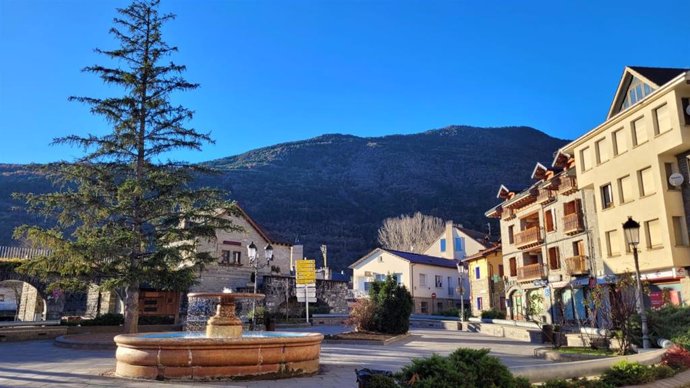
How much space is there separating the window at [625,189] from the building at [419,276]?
27.6 m

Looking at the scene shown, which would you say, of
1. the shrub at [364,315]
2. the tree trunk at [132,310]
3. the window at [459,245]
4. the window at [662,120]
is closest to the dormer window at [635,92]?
the window at [662,120]

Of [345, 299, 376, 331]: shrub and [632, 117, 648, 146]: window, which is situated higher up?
[632, 117, 648, 146]: window

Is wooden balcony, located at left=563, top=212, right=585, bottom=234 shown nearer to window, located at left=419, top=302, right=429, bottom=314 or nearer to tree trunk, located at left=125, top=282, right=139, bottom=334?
window, located at left=419, top=302, right=429, bottom=314

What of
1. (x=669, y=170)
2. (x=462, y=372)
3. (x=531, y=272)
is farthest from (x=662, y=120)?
(x=462, y=372)

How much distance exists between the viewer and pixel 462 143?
157m

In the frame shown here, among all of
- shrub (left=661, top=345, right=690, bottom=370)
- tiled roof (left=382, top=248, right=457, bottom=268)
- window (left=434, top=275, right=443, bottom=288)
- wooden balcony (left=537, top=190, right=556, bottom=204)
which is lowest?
shrub (left=661, top=345, right=690, bottom=370)

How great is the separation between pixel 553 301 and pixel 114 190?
2970cm

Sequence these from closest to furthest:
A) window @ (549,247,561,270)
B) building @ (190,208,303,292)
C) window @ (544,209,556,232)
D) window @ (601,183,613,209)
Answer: window @ (601,183,613,209) → window @ (549,247,561,270) → window @ (544,209,556,232) → building @ (190,208,303,292)

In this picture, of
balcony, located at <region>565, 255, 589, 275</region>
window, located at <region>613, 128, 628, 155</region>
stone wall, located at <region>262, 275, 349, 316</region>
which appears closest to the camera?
window, located at <region>613, 128, 628, 155</region>

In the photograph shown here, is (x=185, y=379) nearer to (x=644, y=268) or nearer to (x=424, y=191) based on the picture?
(x=644, y=268)

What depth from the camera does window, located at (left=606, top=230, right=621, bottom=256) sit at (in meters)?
28.9

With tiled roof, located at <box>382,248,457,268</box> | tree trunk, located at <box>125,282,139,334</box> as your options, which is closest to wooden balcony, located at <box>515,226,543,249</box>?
tiled roof, located at <box>382,248,457,268</box>

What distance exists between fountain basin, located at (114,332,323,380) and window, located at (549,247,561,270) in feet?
99.7

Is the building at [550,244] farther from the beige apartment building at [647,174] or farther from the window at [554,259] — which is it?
the beige apartment building at [647,174]
